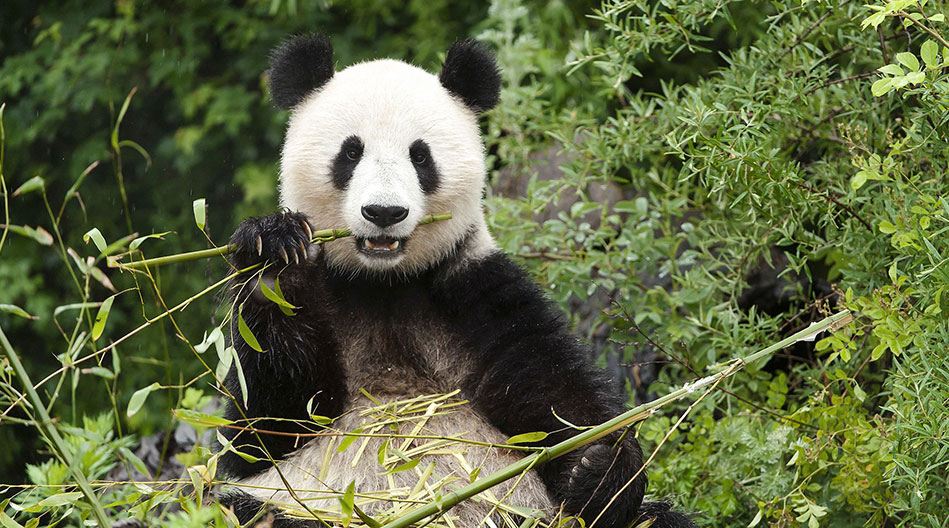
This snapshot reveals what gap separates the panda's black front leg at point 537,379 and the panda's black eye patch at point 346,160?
1.50 ft

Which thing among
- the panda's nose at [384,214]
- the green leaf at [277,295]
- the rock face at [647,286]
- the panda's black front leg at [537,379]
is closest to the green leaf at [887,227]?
the panda's black front leg at [537,379]

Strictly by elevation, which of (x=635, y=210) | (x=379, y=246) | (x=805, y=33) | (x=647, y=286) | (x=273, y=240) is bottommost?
(x=647, y=286)

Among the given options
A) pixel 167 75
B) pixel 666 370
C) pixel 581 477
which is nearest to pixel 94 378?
pixel 167 75

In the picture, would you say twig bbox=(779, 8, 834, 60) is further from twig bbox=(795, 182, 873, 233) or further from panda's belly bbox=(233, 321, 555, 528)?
panda's belly bbox=(233, 321, 555, 528)

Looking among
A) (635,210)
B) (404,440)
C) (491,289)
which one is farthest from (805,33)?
(404,440)

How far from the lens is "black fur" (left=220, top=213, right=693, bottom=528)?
278 centimetres

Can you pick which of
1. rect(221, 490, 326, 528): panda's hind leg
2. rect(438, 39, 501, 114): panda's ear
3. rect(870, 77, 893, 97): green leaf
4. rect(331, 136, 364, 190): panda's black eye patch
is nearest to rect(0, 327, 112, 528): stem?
rect(221, 490, 326, 528): panda's hind leg

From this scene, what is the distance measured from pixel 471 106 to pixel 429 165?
418 millimetres

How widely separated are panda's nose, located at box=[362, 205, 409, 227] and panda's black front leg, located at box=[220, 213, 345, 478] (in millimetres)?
173

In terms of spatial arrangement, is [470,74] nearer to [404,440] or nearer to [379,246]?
[379,246]

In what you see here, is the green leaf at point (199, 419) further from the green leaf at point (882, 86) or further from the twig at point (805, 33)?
the twig at point (805, 33)

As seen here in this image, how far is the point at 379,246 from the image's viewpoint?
9.52 feet

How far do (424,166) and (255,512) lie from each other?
44.1 inches

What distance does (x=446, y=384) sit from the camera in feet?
10.1
